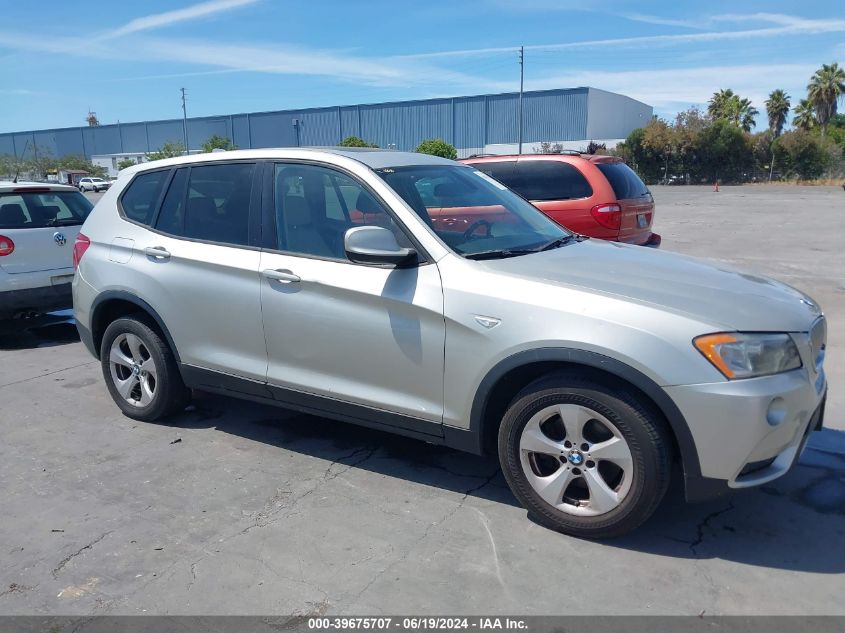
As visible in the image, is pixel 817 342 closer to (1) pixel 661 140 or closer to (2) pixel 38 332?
(2) pixel 38 332

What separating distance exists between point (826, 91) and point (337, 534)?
81.8 m

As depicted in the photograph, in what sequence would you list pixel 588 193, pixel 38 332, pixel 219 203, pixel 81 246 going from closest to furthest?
pixel 219 203 < pixel 81 246 < pixel 588 193 < pixel 38 332

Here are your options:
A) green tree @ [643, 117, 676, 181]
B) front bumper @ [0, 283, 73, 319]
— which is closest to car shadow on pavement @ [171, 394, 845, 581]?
front bumper @ [0, 283, 73, 319]

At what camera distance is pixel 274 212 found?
447 cm

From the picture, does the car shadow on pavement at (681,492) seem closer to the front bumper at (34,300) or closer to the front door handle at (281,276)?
the front door handle at (281,276)

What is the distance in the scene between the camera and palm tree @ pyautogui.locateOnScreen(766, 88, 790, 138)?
74.2m

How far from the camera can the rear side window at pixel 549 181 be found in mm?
8492

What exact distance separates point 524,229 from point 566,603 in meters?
2.30

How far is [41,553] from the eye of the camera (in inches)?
138

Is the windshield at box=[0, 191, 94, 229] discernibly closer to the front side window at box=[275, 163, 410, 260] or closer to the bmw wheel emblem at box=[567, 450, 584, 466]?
the front side window at box=[275, 163, 410, 260]

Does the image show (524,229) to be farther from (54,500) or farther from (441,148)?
(441,148)

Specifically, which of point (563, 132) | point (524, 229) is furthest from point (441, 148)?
point (524, 229)

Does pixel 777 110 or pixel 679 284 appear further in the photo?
pixel 777 110

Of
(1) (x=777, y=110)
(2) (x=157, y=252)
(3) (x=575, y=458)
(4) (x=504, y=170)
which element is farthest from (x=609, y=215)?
(1) (x=777, y=110)
